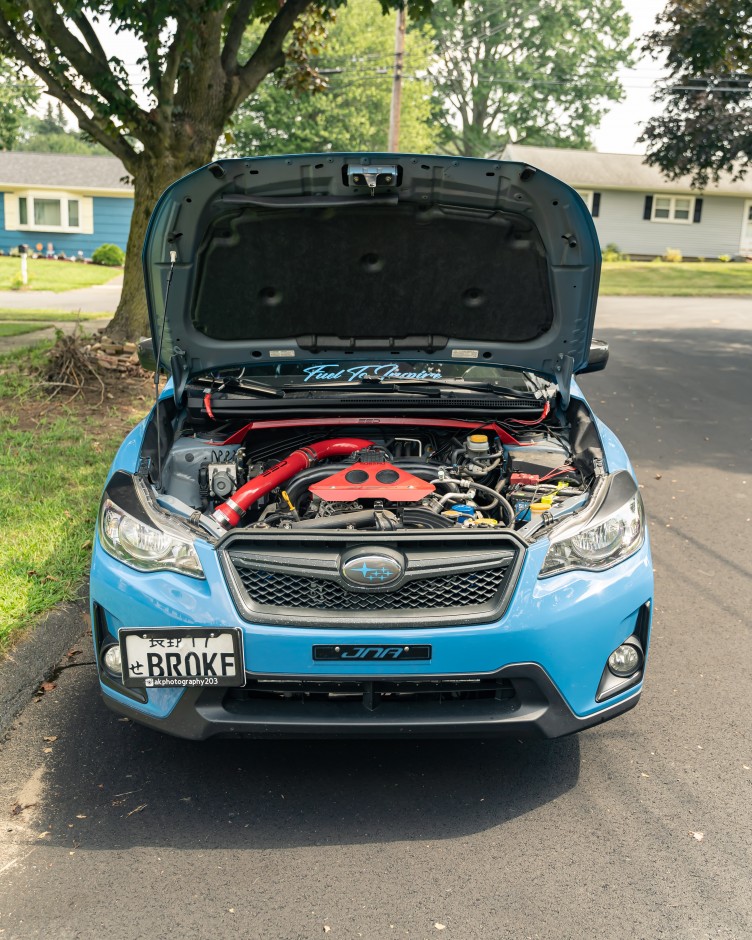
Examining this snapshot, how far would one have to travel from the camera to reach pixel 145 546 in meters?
3.48

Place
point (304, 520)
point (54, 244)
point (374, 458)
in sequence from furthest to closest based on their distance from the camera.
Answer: point (54, 244)
point (374, 458)
point (304, 520)

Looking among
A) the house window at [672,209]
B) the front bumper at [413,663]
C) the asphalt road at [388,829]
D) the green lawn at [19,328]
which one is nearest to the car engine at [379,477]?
the front bumper at [413,663]

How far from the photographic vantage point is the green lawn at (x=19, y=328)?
14.3 m

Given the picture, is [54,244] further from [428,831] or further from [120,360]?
[428,831]

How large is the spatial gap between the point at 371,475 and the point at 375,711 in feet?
3.58

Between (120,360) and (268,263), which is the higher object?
(268,263)

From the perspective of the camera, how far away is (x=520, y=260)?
15.0 feet

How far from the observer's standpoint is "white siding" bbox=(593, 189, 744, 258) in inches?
1812

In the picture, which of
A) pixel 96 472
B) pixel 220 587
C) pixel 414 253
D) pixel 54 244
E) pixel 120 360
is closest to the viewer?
pixel 220 587

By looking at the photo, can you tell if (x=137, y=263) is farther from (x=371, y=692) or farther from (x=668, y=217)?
(x=668, y=217)

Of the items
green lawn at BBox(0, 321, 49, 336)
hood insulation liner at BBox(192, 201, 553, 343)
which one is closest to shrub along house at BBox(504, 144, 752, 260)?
green lawn at BBox(0, 321, 49, 336)

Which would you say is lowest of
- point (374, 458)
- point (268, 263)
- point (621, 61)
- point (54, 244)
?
point (54, 244)

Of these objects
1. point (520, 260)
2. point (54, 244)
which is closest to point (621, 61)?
point (54, 244)

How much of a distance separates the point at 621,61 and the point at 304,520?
190ft
